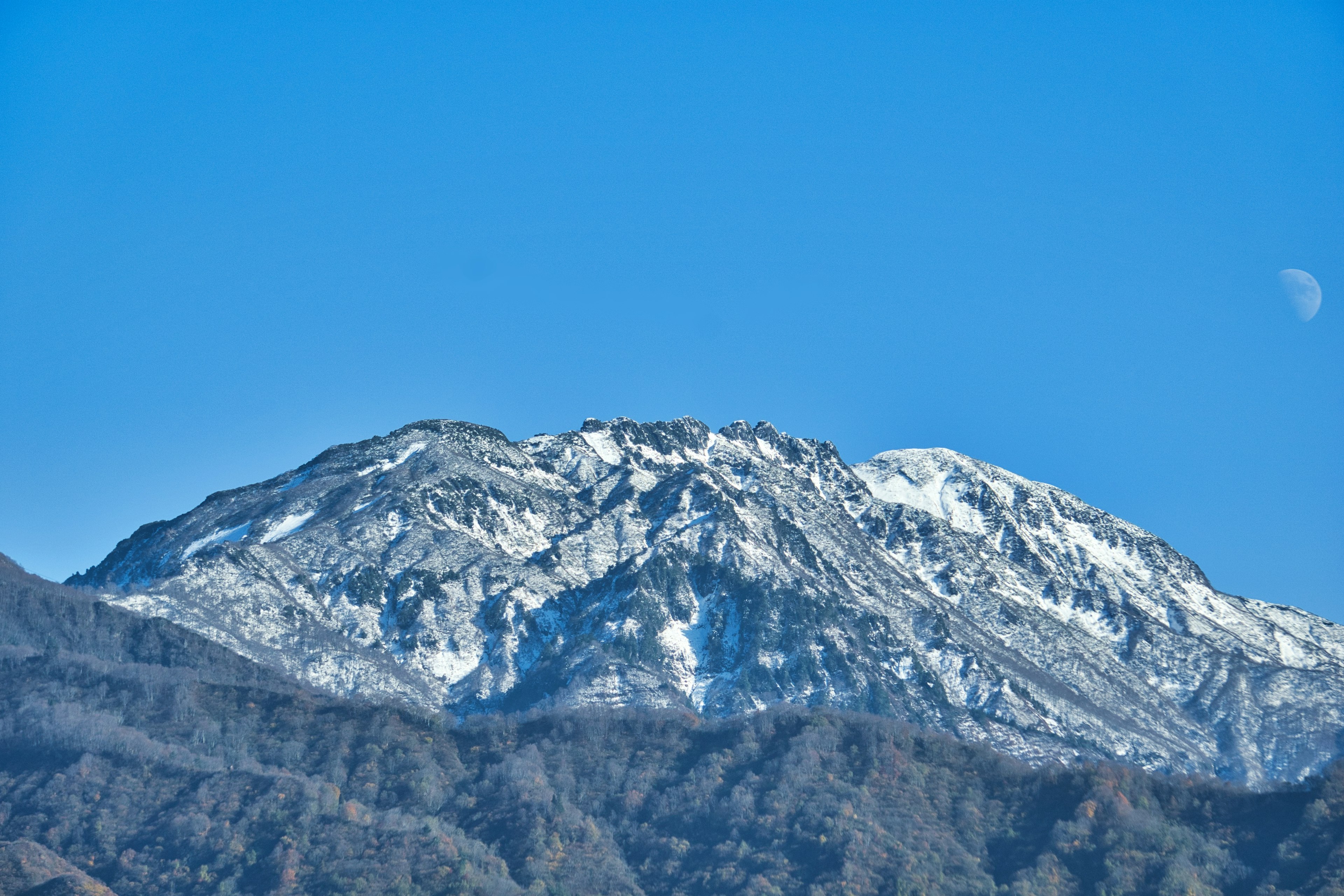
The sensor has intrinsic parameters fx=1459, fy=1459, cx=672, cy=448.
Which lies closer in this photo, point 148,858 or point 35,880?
point 35,880

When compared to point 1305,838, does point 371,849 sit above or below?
below

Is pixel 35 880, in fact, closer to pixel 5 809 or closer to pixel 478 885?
pixel 5 809

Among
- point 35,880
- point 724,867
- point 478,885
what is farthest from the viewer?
point 724,867

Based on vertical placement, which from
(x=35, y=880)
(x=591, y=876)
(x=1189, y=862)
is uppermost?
(x=1189, y=862)

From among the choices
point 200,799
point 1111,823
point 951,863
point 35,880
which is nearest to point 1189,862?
point 1111,823

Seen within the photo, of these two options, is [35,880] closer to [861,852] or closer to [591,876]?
[591,876]

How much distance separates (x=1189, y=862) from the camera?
192 meters

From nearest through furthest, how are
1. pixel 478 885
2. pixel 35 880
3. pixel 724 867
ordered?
pixel 35 880 < pixel 478 885 < pixel 724 867

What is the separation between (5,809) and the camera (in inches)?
7771

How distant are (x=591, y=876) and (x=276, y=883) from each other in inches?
1612

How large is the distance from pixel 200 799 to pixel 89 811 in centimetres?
1430

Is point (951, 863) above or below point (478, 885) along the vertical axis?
above

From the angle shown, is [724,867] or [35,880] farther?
[724,867]

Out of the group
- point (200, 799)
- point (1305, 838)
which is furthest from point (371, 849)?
point (1305, 838)
